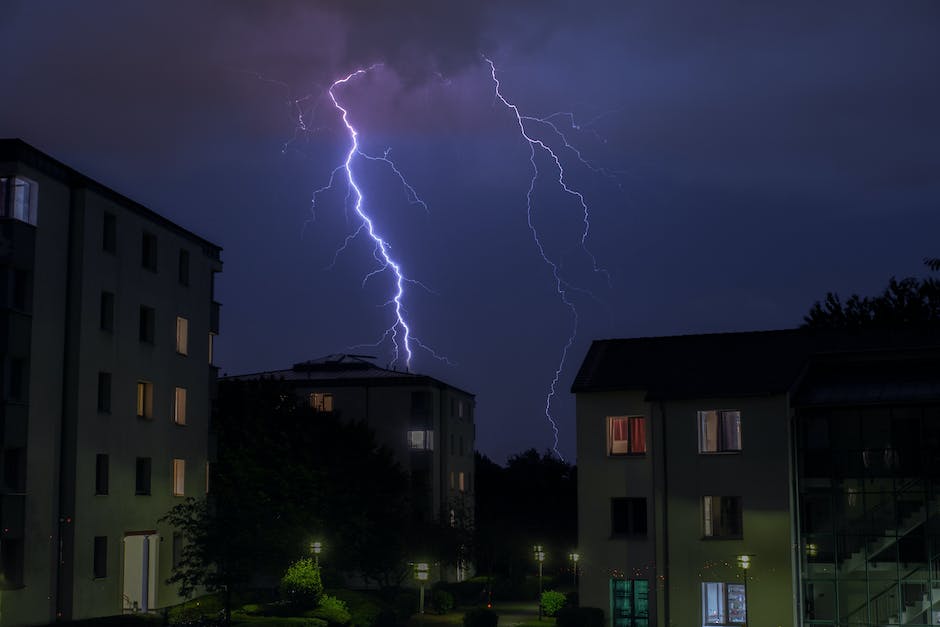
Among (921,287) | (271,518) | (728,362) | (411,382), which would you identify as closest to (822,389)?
(728,362)

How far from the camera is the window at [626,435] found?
41.3 meters

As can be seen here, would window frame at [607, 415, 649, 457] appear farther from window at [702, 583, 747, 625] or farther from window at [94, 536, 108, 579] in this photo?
window at [94, 536, 108, 579]

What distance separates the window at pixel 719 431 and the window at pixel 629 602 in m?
5.01

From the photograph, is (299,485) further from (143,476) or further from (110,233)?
(110,233)

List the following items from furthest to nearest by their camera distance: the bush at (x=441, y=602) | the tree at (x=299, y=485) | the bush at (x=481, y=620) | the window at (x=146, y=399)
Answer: the bush at (x=441, y=602), the tree at (x=299, y=485), the bush at (x=481, y=620), the window at (x=146, y=399)

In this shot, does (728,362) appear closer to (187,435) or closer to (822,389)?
(822,389)

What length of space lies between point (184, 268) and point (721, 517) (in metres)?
21.9

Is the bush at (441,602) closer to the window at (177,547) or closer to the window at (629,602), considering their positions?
the window at (177,547)

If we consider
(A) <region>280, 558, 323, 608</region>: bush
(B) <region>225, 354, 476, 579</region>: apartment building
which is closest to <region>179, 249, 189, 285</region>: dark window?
(A) <region>280, 558, 323, 608</region>: bush

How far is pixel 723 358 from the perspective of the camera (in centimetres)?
4216

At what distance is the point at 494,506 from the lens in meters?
90.4

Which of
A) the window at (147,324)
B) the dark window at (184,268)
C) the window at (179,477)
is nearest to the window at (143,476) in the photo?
the window at (179,477)

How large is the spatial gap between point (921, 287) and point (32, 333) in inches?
1887

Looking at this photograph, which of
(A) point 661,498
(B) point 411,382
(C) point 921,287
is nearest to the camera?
(A) point 661,498
